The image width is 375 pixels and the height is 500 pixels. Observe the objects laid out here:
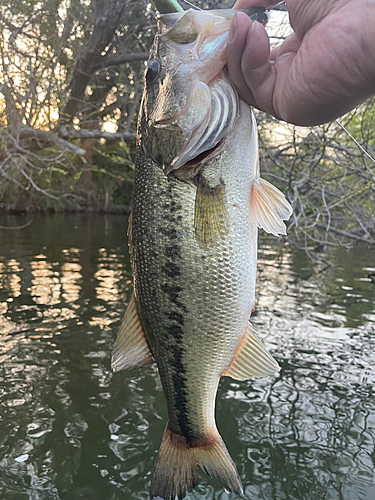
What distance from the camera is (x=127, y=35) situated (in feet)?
31.6

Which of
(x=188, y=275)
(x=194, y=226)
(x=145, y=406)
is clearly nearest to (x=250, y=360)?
(x=188, y=275)

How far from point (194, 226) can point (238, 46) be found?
73 cm

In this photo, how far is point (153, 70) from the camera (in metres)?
1.89

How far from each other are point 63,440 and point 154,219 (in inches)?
126

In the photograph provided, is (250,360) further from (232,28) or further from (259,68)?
(232,28)

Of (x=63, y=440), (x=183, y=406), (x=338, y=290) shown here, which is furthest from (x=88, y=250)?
(x=183, y=406)

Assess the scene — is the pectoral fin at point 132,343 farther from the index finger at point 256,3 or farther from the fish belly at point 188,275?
the index finger at point 256,3

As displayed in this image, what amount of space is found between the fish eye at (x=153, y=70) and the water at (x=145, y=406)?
3.26 metres

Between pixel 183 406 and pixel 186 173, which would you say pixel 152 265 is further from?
pixel 183 406

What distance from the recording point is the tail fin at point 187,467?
2.12 m

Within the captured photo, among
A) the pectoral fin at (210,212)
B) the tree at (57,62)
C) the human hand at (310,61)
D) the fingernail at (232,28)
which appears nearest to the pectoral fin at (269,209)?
→ the pectoral fin at (210,212)

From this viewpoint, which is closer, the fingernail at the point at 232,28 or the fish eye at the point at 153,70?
the fingernail at the point at 232,28

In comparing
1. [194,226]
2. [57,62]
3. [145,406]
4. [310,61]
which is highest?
[57,62]

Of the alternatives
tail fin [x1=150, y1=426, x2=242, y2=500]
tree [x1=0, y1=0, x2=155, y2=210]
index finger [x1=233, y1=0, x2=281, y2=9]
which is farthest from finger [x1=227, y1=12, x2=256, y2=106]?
tree [x1=0, y1=0, x2=155, y2=210]
